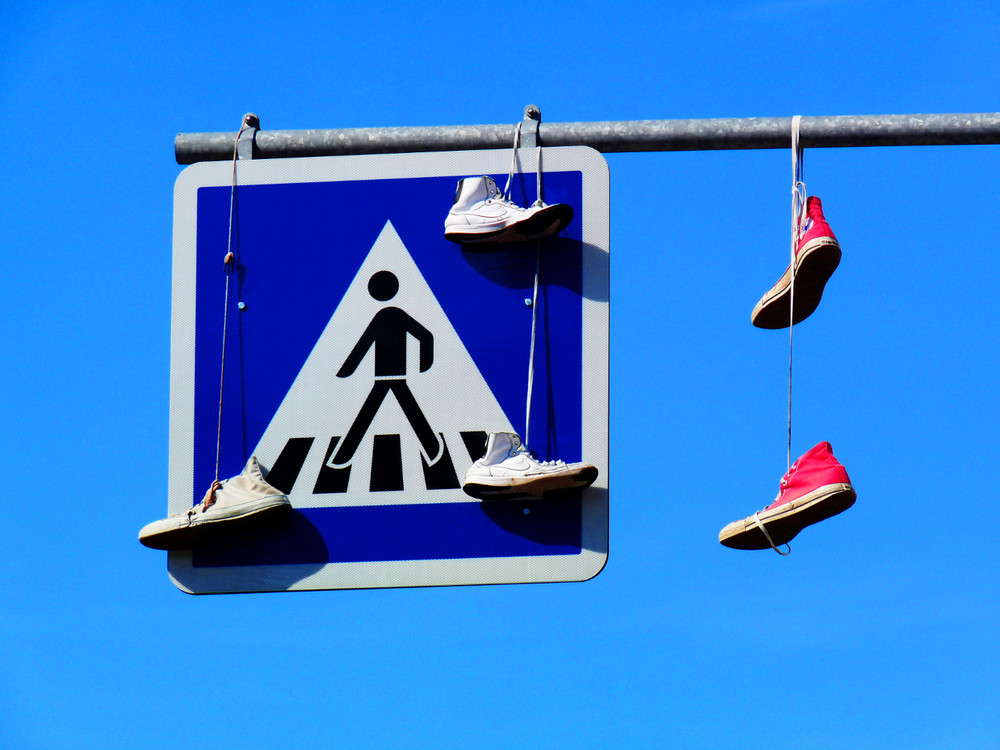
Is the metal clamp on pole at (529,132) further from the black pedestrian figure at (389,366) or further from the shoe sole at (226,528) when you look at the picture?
the shoe sole at (226,528)

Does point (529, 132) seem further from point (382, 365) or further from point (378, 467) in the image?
point (378, 467)

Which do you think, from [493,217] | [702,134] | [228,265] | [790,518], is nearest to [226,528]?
[228,265]

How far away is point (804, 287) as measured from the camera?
16.9 ft

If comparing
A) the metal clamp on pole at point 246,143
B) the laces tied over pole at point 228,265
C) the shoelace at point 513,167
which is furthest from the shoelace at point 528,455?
the metal clamp on pole at point 246,143

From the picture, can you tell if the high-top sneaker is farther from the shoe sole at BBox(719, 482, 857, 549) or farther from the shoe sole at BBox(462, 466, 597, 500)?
the shoe sole at BBox(719, 482, 857, 549)

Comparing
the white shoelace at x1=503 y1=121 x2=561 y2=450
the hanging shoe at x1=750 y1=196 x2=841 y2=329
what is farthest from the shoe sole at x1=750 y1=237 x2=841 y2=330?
the white shoelace at x1=503 y1=121 x2=561 y2=450

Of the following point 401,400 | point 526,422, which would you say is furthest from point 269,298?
point 526,422

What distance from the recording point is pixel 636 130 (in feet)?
16.7

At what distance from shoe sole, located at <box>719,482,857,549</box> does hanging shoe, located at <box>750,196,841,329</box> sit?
2.30 feet

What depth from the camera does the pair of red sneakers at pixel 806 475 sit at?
15.8 feet

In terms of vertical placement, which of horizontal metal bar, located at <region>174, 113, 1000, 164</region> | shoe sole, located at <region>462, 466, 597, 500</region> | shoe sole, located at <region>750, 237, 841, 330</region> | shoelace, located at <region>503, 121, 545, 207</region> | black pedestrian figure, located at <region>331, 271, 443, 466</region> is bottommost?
shoe sole, located at <region>462, 466, 597, 500</region>

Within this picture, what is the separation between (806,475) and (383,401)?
4.17ft

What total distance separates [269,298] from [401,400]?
56 cm

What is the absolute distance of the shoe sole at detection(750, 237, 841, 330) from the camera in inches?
198
